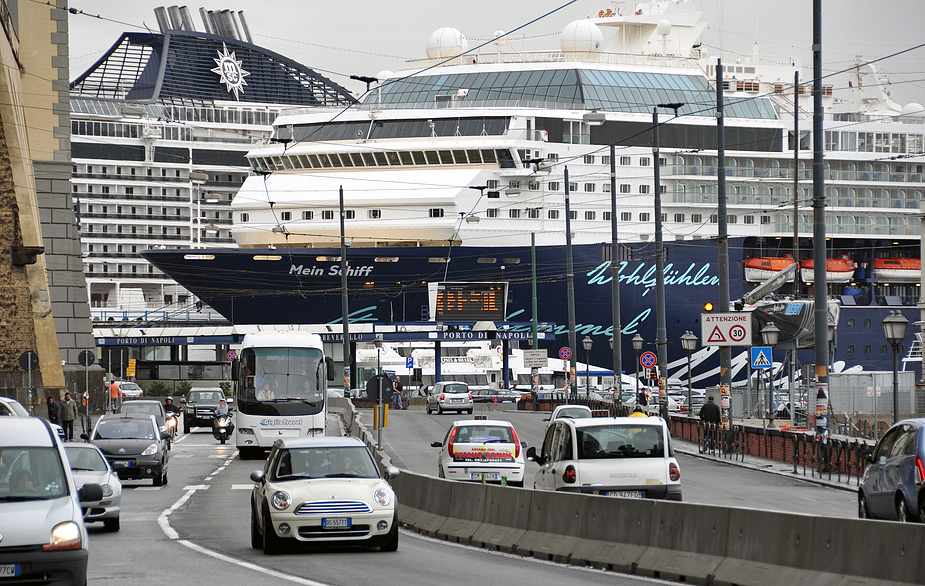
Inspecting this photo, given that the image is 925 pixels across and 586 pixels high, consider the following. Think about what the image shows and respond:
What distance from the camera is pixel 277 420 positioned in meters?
32.5

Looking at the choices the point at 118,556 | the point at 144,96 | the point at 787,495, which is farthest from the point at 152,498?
the point at 144,96

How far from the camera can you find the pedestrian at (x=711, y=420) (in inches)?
1379

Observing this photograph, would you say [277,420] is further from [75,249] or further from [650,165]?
[650,165]

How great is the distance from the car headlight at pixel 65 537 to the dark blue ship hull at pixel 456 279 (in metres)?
57.1

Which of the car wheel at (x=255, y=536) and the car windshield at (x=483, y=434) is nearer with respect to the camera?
the car wheel at (x=255, y=536)

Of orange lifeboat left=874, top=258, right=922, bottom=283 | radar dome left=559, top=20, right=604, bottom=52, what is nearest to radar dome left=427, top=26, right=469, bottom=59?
radar dome left=559, top=20, right=604, bottom=52

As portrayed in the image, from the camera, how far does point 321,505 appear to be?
14391 mm

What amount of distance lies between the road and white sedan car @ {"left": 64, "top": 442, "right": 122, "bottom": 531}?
232 millimetres

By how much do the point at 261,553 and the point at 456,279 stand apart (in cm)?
5483

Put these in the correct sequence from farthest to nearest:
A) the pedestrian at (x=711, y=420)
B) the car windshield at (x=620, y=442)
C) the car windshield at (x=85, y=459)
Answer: the pedestrian at (x=711, y=420), the car windshield at (x=85, y=459), the car windshield at (x=620, y=442)

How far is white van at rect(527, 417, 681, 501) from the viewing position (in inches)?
659

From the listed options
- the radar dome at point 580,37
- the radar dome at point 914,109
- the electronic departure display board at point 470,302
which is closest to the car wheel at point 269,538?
the electronic departure display board at point 470,302

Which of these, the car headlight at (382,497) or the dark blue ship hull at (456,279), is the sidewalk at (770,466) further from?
the dark blue ship hull at (456,279)

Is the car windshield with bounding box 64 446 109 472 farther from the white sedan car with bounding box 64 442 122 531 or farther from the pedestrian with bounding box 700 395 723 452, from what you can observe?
the pedestrian with bounding box 700 395 723 452
